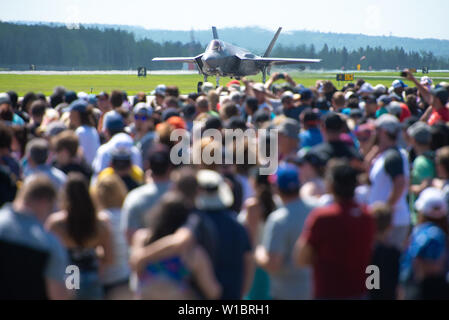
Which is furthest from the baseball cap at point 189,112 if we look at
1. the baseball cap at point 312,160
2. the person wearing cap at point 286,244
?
the person wearing cap at point 286,244

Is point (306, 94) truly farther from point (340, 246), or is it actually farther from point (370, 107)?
point (340, 246)

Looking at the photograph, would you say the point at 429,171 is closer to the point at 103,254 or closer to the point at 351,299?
the point at 351,299

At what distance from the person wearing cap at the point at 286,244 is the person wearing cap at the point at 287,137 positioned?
6.31ft

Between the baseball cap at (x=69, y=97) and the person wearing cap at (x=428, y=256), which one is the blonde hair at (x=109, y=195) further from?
the baseball cap at (x=69, y=97)

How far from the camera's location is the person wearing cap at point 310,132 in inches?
302

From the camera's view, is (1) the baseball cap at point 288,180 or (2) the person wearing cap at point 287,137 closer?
(1) the baseball cap at point 288,180

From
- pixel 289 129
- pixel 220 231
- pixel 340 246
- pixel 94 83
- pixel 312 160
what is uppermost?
Result: pixel 94 83

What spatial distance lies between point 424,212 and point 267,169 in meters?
1.63

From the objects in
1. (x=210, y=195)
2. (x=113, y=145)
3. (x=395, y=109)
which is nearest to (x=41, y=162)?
(x=113, y=145)

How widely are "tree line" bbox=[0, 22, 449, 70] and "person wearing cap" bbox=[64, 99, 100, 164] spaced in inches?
4583

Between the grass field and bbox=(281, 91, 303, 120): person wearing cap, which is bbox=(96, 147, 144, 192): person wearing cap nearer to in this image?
bbox=(281, 91, 303, 120): person wearing cap

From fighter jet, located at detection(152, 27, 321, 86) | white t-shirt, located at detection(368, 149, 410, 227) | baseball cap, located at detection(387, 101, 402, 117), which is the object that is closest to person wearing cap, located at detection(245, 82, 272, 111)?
baseball cap, located at detection(387, 101, 402, 117)

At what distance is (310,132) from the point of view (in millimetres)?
7758
